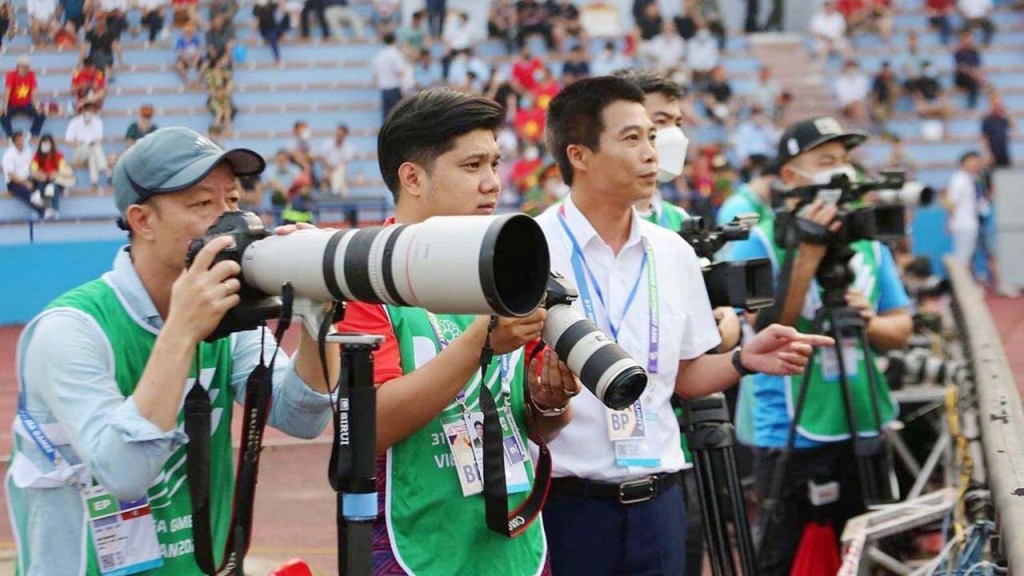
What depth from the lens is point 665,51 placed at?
2336 cm

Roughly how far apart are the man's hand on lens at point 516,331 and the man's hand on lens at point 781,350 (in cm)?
114

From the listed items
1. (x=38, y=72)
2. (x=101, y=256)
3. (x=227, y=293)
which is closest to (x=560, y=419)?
(x=227, y=293)

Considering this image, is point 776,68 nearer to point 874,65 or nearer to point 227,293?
point 874,65

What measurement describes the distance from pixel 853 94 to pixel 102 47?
11281 millimetres

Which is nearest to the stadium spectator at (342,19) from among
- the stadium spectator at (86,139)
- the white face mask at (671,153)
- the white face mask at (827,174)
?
the stadium spectator at (86,139)

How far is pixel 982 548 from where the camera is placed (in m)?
4.18

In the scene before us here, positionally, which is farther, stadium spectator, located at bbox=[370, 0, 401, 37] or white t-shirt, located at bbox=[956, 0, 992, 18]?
white t-shirt, located at bbox=[956, 0, 992, 18]

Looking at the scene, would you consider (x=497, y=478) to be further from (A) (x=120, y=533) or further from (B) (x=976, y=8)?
(B) (x=976, y=8)

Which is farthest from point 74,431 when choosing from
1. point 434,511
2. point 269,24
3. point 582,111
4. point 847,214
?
point 269,24

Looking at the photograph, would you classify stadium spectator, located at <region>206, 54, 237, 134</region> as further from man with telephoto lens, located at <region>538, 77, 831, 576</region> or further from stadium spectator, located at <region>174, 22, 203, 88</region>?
man with telephoto lens, located at <region>538, 77, 831, 576</region>

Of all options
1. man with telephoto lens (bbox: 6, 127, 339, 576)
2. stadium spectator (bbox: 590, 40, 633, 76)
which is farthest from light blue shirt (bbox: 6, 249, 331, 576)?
stadium spectator (bbox: 590, 40, 633, 76)

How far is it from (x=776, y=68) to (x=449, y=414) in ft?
74.3

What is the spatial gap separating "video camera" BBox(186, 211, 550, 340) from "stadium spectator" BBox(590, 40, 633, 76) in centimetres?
2000

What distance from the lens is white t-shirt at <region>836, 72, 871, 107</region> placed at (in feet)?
77.5
